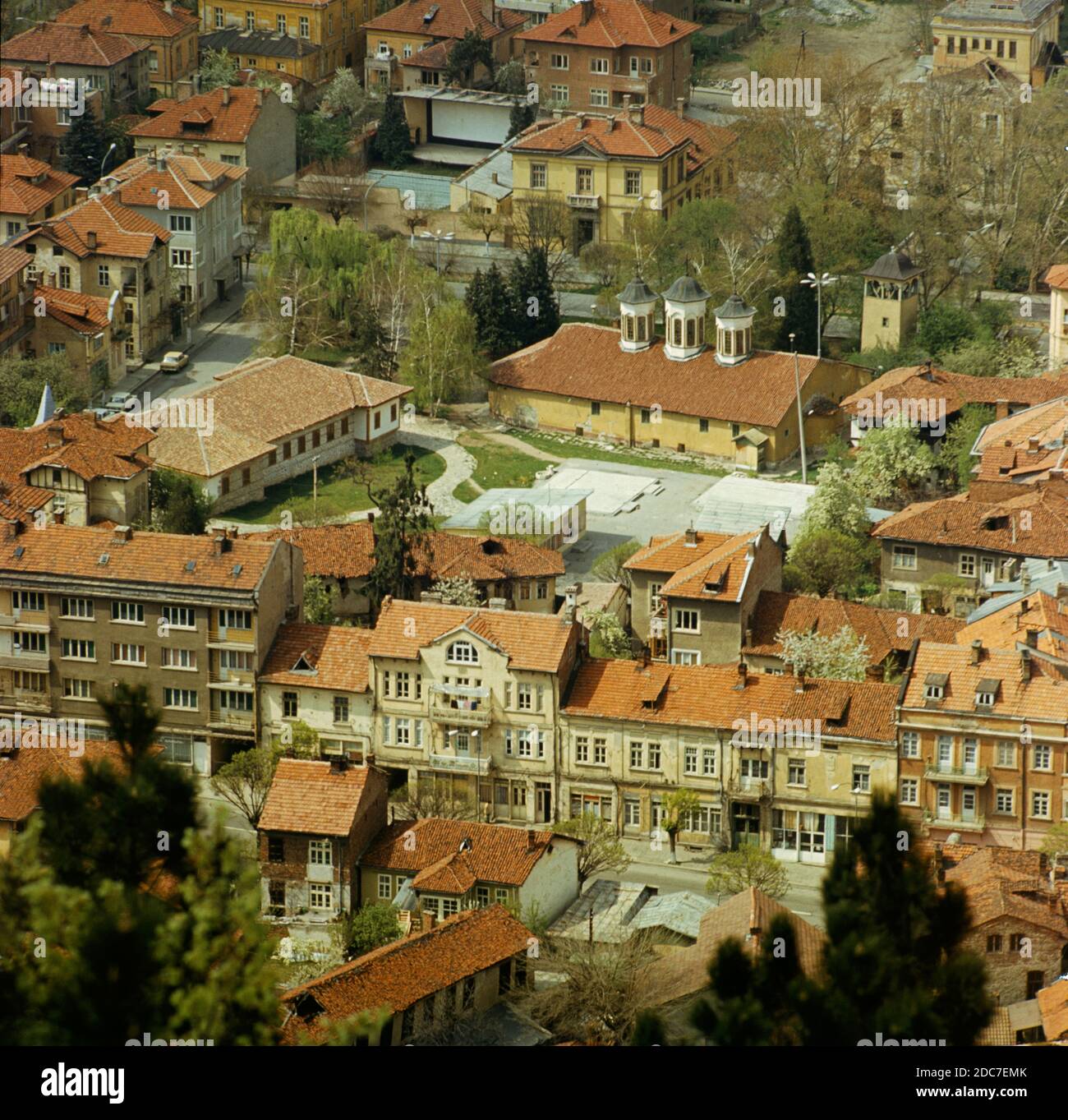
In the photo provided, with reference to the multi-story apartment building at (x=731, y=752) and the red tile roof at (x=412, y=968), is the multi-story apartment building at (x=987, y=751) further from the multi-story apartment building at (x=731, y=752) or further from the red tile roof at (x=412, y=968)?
the red tile roof at (x=412, y=968)

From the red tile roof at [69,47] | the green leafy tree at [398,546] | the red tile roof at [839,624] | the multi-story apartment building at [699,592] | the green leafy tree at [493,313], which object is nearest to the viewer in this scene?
the multi-story apartment building at [699,592]

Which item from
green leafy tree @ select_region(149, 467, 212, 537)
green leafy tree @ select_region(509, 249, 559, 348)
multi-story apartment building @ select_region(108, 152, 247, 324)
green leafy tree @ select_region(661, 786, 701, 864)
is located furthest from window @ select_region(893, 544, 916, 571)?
multi-story apartment building @ select_region(108, 152, 247, 324)

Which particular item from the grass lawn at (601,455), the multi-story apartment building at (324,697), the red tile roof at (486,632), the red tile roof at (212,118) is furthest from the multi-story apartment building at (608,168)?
the multi-story apartment building at (324,697)

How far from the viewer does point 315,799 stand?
2530 inches

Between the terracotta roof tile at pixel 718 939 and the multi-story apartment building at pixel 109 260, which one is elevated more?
the multi-story apartment building at pixel 109 260

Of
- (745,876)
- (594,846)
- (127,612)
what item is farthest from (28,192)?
(745,876)

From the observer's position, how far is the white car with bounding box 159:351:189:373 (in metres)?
99.7

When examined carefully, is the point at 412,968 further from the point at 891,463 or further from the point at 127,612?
the point at 891,463

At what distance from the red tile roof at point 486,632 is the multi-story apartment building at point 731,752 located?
1392 mm

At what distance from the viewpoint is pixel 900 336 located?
100562 mm

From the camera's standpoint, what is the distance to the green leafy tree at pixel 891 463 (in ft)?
285
